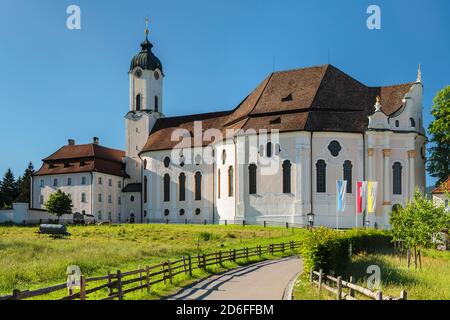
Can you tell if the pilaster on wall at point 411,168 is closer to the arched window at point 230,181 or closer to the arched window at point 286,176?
the arched window at point 286,176

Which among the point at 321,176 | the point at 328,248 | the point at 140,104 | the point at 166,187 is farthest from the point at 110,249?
the point at 140,104

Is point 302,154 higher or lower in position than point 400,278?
higher

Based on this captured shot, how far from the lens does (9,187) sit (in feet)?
327

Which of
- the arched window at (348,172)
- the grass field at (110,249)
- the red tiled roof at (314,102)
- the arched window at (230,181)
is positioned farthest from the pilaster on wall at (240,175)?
the arched window at (348,172)

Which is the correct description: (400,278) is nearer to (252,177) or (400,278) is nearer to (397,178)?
(397,178)

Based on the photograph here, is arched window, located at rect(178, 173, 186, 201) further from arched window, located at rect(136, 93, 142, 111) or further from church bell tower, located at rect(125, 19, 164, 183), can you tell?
arched window, located at rect(136, 93, 142, 111)

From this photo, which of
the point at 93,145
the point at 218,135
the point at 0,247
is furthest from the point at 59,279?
the point at 93,145

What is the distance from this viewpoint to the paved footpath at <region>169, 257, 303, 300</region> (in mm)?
21070

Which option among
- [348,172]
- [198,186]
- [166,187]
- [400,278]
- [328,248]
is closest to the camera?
[328,248]

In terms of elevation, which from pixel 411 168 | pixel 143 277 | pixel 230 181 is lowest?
pixel 143 277

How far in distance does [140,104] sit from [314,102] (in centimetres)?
2890

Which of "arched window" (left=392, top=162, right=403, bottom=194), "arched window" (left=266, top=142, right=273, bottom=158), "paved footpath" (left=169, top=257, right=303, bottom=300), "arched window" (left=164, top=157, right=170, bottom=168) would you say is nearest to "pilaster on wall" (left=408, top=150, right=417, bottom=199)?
"arched window" (left=392, top=162, right=403, bottom=194)

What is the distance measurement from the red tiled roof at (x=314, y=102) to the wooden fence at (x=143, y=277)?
18720 millimetres

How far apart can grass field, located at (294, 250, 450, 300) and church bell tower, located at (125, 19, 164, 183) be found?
4615 cm
